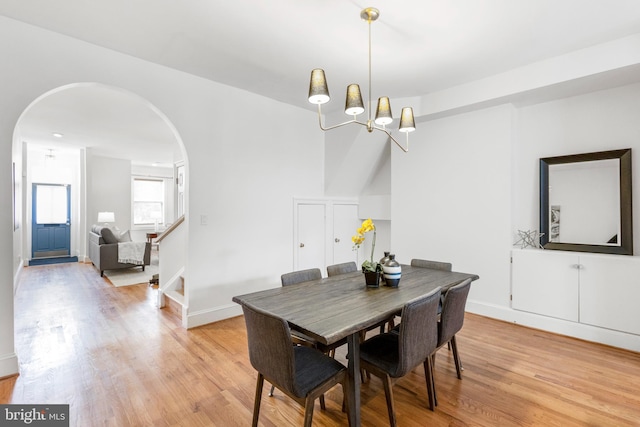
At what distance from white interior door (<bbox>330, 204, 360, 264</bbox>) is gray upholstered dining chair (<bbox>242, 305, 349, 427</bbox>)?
320 centimetres

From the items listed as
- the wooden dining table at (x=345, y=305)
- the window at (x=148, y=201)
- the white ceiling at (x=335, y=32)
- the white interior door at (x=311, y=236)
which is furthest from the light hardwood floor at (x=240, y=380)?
the window at (x=148, y=201)

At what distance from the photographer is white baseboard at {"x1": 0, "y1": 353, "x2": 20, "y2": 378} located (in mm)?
2275

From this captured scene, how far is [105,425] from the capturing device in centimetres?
181

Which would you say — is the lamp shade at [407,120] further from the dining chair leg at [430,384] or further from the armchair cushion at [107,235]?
the armchair cushion at [107,235]

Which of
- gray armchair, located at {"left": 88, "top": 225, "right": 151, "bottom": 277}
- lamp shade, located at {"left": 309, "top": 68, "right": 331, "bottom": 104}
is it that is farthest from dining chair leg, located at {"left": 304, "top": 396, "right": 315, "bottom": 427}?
gray armchair, located at {"left": 88, "top": 225, "right": 151, "bottom": 277}

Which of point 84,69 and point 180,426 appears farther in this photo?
point 84,69

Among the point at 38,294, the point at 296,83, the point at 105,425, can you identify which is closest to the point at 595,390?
the point at 105,425

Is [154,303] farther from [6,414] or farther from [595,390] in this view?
[595,390]

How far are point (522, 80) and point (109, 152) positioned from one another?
8338 millimetres

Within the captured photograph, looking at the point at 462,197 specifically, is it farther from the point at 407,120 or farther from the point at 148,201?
the point at 148,201

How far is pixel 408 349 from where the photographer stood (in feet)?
5.49

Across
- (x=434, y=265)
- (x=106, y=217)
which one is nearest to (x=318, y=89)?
(x=434, y=265)

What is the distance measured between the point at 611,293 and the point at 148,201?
33.9 feet

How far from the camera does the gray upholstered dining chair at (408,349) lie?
5.40ft
